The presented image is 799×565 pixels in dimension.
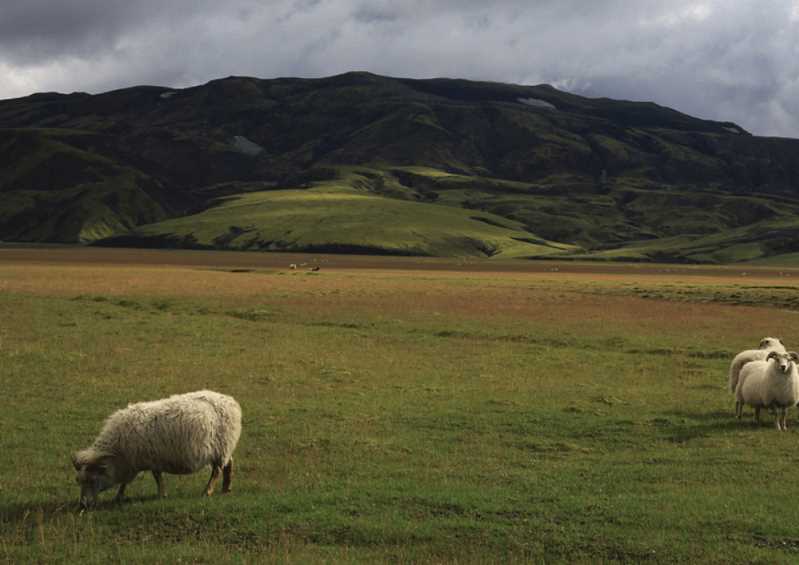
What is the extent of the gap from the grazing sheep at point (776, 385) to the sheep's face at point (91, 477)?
1949cm

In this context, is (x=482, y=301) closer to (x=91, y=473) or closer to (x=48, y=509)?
(x=91, y=473)

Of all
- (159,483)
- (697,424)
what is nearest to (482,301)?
(697,424)

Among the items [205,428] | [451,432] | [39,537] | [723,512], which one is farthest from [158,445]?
[723,512]

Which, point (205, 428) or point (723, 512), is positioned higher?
point (205, 428)

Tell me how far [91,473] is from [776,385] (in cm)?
2011

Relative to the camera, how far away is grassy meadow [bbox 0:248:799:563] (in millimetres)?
13969

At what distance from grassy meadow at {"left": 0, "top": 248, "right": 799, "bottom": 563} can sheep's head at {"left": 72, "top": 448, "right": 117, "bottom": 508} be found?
335 mm

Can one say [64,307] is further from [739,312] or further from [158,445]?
[739,312]

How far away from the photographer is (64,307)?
53406 mm

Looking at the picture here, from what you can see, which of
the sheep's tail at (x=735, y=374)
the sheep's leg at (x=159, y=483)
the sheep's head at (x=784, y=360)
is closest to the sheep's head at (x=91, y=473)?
the sheep's leg at (x=159, y=483)

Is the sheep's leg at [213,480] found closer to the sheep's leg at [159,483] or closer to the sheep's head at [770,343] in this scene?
the sheep's leg at [159,483]

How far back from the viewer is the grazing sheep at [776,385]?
23641mm

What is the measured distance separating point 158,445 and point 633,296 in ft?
238

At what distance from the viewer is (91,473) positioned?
15617mm
